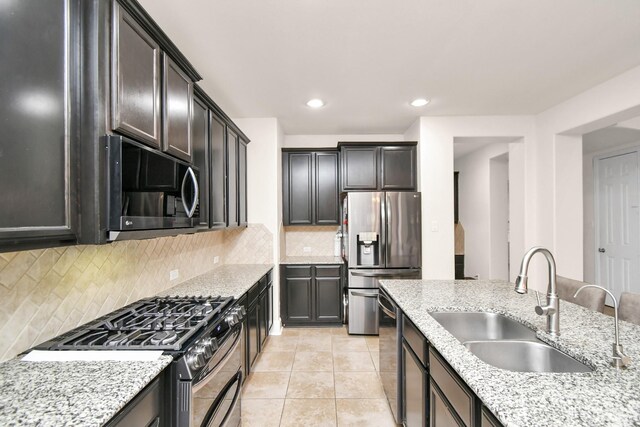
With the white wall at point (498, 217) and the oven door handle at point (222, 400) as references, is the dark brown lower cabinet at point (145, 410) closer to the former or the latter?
the oven door handle at point (222, 400)

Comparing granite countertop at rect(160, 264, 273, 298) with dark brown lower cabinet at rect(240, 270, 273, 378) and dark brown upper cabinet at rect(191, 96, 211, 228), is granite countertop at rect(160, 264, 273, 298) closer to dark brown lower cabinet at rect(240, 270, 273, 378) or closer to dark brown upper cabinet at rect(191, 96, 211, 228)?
dark brown lower cabinet at rect(240, 270, 273, 378)

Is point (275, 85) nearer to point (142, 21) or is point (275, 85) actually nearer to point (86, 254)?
point (142, 21)

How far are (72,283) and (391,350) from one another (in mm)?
1930

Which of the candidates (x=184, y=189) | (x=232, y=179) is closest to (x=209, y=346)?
(x=184, y=189)

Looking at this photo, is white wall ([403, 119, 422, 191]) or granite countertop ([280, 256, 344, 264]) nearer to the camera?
white wall ([403, 119, 422, 191])

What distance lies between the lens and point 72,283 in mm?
1439

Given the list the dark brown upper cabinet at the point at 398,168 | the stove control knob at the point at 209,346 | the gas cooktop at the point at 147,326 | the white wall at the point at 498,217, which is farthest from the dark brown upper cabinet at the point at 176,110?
the white wall at the point at 498,217

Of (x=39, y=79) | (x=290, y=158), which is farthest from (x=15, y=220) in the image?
(x=290, y=158)

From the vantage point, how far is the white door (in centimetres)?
415

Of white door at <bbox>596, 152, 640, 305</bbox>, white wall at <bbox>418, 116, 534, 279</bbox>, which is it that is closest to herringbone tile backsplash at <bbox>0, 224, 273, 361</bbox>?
white wall at <bbox>418, 116, 534, 279</bbox>

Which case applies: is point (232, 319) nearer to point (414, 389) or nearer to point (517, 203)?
point (414, 389)

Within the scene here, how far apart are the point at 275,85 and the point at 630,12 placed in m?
2.50

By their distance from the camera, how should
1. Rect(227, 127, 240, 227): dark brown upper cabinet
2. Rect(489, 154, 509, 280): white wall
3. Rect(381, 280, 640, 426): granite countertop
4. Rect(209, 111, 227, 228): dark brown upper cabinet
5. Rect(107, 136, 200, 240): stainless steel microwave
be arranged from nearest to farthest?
1. Rect(381, 280, 640, 426): granite countertop
2. Rect(107, 136, 200, 240): stainless steel microwave
3. Rect(209, 111, 227, 228): dark brown upper cabinet
4. Rect(227, 127, 240, 227): dark brown upper cabinet
5. Rect(489, 154, 509, 280): white wall

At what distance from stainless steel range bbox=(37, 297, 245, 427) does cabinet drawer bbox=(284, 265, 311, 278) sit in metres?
1.78
